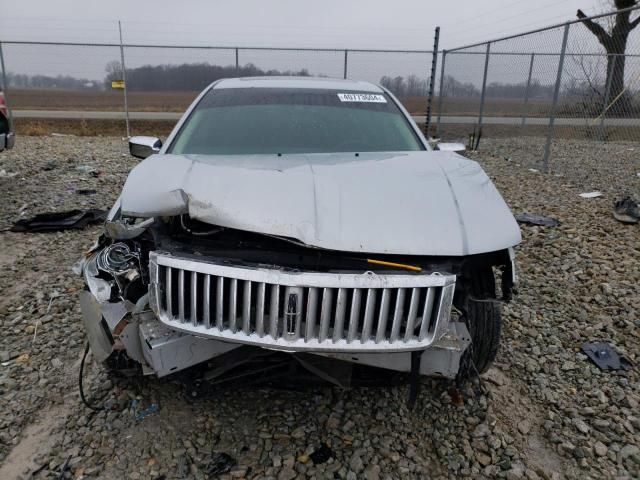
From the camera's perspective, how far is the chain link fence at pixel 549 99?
8766mm

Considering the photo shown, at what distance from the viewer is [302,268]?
204 centimetres

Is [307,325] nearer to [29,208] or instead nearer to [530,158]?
[29,208]

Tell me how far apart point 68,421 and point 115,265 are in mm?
870

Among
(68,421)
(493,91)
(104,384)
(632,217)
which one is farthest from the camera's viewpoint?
(493,91)

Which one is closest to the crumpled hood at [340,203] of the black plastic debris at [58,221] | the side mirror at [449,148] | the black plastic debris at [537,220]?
the side mirror at [449,148]

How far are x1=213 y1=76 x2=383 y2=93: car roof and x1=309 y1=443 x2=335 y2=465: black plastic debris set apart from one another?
2.62 meters

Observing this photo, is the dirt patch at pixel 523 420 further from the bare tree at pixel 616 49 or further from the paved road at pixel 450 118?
the bare tree at pixel 616 49

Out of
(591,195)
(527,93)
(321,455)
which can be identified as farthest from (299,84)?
(527,93)

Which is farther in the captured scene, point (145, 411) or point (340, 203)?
point (145, 411)

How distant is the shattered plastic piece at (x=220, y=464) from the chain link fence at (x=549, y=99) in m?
7.71

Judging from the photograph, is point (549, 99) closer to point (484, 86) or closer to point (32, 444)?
point (484, 86)

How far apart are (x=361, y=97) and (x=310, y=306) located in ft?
7.55

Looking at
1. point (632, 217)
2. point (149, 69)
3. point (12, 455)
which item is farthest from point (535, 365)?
point (149, 69)

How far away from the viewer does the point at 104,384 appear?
2709mm
